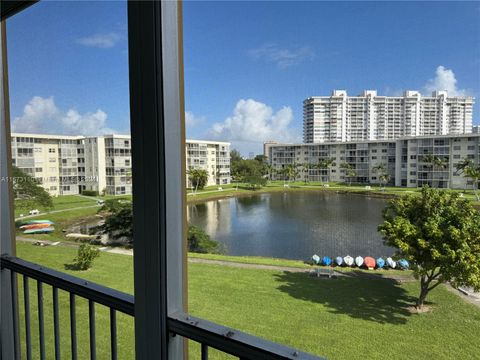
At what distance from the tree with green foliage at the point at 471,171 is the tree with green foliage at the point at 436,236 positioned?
0.37ft

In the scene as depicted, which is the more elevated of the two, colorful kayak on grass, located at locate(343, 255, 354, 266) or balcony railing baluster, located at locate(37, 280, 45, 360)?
colorful kayak on grass, located at locate(343, 255, 354, 266)

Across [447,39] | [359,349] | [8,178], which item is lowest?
[359,349]

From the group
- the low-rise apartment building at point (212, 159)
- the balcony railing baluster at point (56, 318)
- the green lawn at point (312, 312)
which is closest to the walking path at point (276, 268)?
the green lawn at point (312, 312)

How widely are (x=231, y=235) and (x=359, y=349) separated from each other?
90cm

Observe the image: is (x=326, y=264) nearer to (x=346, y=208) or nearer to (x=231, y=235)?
(x=346, y=208)

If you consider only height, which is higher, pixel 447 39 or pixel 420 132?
pixel 447 39

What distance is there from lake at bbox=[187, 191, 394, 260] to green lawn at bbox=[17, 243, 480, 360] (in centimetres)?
16

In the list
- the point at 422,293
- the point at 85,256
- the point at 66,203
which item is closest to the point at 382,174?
the point at 422,293

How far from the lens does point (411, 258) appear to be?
1.33 m

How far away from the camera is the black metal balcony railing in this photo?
569 mm

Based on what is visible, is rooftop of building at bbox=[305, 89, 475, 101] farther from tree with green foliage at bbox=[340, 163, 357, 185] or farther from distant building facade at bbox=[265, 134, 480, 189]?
tree with green foliage at bbox=[340, 163, 357, 185]

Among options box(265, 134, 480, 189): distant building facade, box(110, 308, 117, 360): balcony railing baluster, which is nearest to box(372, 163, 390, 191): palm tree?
box(265, 134, 480, 189): distant building facade

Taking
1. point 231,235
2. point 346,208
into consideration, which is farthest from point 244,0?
A: point 231,235

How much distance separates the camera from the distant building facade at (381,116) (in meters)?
0.78
